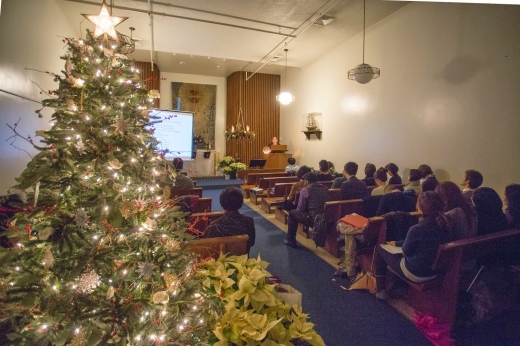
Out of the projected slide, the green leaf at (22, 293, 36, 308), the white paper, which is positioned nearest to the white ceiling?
the projected slide

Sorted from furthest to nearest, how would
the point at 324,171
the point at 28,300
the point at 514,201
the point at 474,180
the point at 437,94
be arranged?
the point at 324,171, the point at 437,94, the point at 474,180, the point at 514,201, the point at 28,300

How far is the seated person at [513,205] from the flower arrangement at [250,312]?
95.4 inches

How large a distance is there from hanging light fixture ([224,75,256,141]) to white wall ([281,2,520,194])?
133 inches

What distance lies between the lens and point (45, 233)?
0.98 meters

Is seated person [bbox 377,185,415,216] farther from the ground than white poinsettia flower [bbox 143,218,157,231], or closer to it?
closer to it

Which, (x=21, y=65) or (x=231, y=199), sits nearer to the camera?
(x=231, y=199)

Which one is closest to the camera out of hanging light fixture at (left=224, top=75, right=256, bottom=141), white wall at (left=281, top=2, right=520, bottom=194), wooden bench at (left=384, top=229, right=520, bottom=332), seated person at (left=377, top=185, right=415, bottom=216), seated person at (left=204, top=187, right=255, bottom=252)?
wooden bench at (left=384, top=229, right=520, bottom=332)

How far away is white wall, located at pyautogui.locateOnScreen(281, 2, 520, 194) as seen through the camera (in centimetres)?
375

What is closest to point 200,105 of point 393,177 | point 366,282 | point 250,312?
point 393,177

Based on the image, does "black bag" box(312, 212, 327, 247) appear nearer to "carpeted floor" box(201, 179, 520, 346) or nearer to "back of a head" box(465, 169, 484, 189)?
"carpeted floor" box(201, 179, 520, 346)

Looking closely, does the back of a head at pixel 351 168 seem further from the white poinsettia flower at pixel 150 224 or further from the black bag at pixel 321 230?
the white poinsettia flower at pixel 150 224

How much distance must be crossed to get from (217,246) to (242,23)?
4790 millimetres

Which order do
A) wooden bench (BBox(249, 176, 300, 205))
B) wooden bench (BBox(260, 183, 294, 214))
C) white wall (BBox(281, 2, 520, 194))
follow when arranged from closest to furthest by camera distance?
white wall (BBox(281, 2, 520, 194))
wooden bench (BBox(260, 183, 294, 214))
wooden bench (BBox(249, 176, 300, 205))

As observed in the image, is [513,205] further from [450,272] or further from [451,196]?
[450,272]
